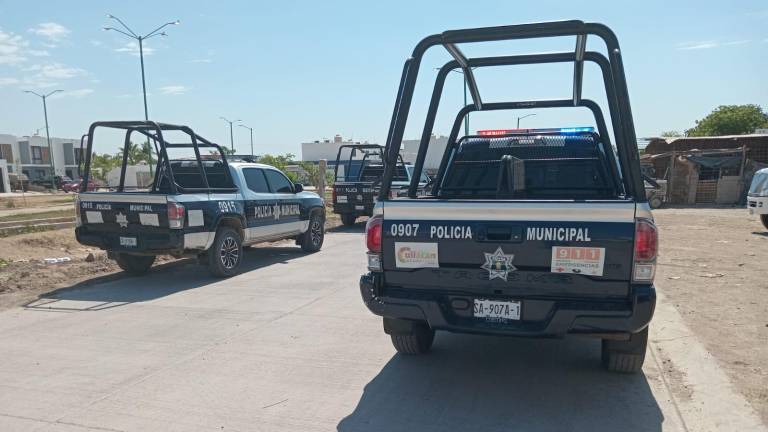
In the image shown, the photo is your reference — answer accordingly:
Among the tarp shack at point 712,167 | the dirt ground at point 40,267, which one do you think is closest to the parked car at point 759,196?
the tarp shack at point 712,167

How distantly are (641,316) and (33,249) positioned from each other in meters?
12.6

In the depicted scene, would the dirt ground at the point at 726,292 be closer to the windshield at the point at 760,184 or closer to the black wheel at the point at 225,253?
the windshield at the point at 760,184

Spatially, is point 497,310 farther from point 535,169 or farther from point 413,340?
point 535,169

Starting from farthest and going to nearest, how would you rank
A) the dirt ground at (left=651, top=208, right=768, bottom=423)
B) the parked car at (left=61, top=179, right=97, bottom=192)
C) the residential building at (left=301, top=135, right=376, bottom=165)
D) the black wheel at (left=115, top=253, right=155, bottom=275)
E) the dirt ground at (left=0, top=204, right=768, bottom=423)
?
1. the residential building at (left=301, top=135, right=376, bottom=165)
2. the parked car at (left=61, top=179, right=97, bottom=192)
3. the black wheel at (left=115, top=253, right=155, bottom=275)
4. the dirt ground at (left=0, top=204, right=768, bottom=423)
5. the dirt ground at (left=651, top=208, right=768, bottom=423)

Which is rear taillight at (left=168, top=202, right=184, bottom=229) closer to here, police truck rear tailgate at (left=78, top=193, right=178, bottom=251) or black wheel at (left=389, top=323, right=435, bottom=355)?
police truck rear tailgate at (left=78, top=193, right=178, bottom=251)

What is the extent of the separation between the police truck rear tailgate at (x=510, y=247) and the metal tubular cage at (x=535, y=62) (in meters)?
0.31

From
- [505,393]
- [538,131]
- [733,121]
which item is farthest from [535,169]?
[733,121]

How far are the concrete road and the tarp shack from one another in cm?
2096

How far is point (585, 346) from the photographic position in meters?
5.39

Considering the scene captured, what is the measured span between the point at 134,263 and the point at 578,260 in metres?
7.67

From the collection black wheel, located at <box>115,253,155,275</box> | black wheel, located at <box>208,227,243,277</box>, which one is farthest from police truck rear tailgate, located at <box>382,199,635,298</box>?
black wheel, located at <box>115,253,155,275</box>

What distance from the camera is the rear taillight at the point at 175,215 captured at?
8.07m

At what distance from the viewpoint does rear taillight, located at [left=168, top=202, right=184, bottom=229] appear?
26.5 feet

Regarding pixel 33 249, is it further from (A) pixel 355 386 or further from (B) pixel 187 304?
(A) pixel 355 386
